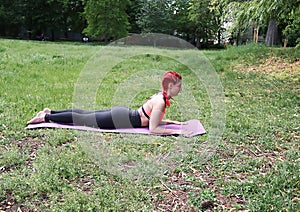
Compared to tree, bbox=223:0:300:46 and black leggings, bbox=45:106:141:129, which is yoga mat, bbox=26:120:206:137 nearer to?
black leggings, bbox=45:106:141:129

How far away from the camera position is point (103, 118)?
319 cm

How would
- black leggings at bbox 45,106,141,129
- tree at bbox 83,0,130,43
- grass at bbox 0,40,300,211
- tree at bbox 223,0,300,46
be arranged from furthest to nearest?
1. tree at bbox 83,0,130,43
2. tree at bbox 223,0,300,46
3. black leggings at bbox 45,106,141,129
4. grass at bbox 0,40,300,211

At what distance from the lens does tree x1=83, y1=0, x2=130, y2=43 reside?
18.4 m

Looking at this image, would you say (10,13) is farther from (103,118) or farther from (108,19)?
(103,118)

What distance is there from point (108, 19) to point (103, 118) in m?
16.3

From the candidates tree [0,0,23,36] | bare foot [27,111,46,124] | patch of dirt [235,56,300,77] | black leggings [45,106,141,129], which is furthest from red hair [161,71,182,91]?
tree [0,0,23,36]

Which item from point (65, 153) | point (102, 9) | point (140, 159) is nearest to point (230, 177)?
point (140, 159)

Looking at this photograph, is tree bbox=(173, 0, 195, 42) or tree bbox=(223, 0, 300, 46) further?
tree bbox=(173, 0, 195, 42)

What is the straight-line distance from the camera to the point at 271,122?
353 cm

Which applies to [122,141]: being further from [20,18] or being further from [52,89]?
[20,18]

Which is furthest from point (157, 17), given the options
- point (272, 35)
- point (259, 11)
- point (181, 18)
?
point (259, 11)

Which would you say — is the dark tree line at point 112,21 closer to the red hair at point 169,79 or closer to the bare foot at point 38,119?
the red hair at point 169,79

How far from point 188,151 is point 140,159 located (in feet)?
1.45

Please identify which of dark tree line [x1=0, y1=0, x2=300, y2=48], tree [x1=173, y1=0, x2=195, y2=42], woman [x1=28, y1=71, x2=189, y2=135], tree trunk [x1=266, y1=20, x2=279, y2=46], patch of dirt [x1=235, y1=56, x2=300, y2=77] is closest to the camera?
woman [x1=28, y1=71, x2=189, y2=135]
